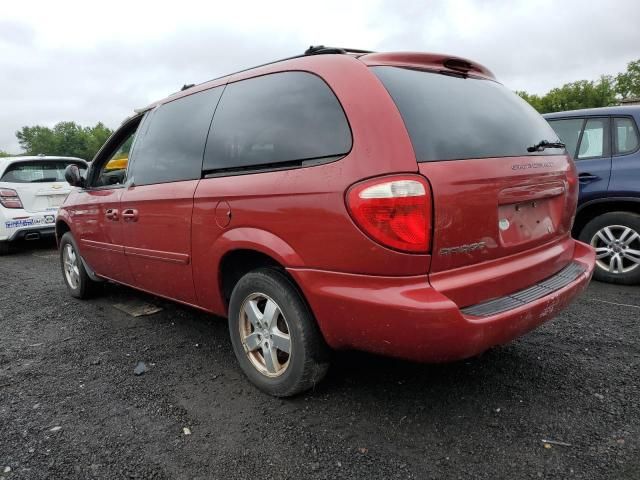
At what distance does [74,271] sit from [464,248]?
4.02m

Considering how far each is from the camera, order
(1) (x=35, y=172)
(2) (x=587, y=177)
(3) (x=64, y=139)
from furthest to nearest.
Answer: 1. (3) (x=64, y=139)
2. (1) (x=35, y=172)
3. (2) (x=587, y=177)

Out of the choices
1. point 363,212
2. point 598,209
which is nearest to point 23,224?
point 363,212

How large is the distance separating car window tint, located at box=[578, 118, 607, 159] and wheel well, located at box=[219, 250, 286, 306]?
3.70 m

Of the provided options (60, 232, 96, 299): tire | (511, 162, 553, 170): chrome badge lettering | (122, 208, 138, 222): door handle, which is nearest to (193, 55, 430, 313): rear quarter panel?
(511, 162, 553, 170): chrome badge lettering

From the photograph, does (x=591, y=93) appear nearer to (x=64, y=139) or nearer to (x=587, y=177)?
(x=587, y=177)

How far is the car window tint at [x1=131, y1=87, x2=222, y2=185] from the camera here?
2855mm

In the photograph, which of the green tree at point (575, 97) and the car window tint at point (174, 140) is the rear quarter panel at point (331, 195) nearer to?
the car window tint at point (174, 140)

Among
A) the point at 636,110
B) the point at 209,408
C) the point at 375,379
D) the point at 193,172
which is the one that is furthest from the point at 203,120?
the point at 636,110

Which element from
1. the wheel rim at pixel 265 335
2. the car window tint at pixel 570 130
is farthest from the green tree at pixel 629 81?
the wheel rim at pixel 265 335

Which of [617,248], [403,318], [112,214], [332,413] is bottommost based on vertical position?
[332,413]

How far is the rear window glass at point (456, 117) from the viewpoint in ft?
6.63

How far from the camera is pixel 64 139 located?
112 metres

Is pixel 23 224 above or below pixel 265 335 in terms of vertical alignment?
above

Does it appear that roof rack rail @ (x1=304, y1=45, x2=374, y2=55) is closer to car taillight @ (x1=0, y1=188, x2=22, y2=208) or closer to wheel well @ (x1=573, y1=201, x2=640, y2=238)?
wheel well @ (x1=573, y1=201, x2=640, y2=238)
